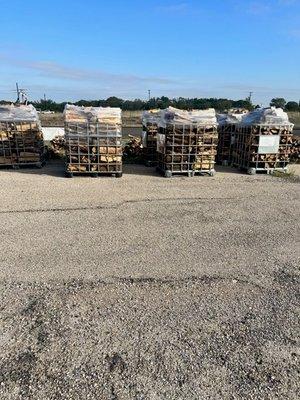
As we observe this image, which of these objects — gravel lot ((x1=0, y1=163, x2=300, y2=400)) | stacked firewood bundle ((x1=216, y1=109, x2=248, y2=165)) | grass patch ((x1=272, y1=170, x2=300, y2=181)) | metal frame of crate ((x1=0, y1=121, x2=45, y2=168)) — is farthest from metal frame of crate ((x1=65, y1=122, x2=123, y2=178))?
grass patch ((x1=272, y1=170, x2=300, y2=181))

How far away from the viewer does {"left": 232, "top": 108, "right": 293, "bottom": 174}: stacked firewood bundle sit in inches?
538

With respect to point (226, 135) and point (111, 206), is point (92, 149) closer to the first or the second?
point (111, 206)

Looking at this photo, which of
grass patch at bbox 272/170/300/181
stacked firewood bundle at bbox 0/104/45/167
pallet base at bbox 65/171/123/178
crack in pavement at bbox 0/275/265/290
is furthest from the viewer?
stacked firewood bundle at bbox 0/104/45/167

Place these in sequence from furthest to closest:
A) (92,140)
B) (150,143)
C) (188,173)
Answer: (150,143), (188,173), (92,140)

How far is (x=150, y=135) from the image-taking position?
15406mm

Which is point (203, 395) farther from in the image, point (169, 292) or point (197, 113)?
point (197, 113)

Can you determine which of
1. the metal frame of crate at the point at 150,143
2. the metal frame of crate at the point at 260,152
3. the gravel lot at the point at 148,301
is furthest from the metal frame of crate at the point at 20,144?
the metal frame of crate at the point at 260,152

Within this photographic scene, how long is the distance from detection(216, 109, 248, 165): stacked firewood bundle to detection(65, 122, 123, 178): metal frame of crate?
5302 millimetres

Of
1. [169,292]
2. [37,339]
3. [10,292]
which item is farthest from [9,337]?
[169,292]

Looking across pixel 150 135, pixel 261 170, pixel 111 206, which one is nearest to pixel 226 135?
pixel 261 170

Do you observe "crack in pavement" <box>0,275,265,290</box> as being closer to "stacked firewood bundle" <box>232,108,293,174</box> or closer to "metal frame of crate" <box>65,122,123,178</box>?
"metal frame of crate" <box>65,122,123,178</box>

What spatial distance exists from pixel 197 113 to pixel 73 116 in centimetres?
414

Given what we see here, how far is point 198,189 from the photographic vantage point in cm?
1127

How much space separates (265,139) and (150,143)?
14.9 ft
